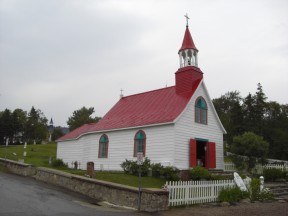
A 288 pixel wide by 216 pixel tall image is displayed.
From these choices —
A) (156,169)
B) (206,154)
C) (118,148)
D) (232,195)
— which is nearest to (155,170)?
(156,169)

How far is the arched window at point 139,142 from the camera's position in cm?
2298

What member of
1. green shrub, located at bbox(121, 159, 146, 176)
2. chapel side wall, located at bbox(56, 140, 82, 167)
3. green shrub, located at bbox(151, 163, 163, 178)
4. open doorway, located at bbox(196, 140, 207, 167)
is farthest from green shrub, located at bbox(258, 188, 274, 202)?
chapel side wall, located at bbox(56, 140, 82, 167)

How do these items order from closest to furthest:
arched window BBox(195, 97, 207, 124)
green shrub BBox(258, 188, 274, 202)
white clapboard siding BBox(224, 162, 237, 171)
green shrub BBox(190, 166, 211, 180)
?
green shrub BBox(258, 188, 274, 202) → green shrub BBox(190, 166, 211, 180) → arched window BBox(195, 97, 207, 124) → white clapboard siding BBox(224, 162, 237, 171)

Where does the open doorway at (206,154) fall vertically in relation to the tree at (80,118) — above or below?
below

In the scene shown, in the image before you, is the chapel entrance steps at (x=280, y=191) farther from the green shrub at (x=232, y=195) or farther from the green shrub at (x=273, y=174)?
the green shrub at (x=273, y=174)

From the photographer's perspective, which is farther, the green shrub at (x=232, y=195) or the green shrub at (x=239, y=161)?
the green shrub at (x=239, y=161)

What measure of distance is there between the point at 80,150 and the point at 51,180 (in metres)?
10.00

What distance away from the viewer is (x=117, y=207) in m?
13.5

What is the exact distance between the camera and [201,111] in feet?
79.2

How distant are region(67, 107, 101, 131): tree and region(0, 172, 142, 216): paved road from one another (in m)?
56.3

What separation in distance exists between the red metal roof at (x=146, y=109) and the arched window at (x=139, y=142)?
2.38ft

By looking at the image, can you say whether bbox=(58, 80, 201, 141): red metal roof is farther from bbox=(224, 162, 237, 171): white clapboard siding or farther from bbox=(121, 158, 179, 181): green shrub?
bbox=(224, 162, 237, 171): white clapboard siding

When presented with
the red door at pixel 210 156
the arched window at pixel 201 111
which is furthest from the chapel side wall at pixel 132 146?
the red door at pixel 210 156

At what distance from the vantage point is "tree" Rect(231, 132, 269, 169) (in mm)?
22766
